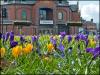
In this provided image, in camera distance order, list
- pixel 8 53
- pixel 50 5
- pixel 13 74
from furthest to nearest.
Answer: pixel 50 5
pixel 8 53
pixel 13 74

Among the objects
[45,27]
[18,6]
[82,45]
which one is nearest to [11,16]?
[18,6]

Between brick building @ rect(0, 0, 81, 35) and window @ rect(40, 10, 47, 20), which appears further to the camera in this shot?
window @ rect(40, 10, 47, 20)

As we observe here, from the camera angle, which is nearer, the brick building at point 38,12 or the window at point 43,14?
the brick building at point 38,12

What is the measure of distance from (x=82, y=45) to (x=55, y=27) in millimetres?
47516

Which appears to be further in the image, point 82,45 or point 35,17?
point 35,17

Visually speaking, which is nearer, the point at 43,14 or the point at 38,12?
the point at 38,12

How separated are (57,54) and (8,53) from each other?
0.54 m

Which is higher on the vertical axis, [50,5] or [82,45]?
[50,5]

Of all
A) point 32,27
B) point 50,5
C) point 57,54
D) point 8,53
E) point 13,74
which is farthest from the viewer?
point 50,5

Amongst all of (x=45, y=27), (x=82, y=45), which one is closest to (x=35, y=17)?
(x=45, y=27)

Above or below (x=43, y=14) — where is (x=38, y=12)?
above

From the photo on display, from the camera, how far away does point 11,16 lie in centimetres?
5297

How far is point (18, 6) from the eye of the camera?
53.2 metres

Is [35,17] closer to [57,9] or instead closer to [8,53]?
[57,9]
